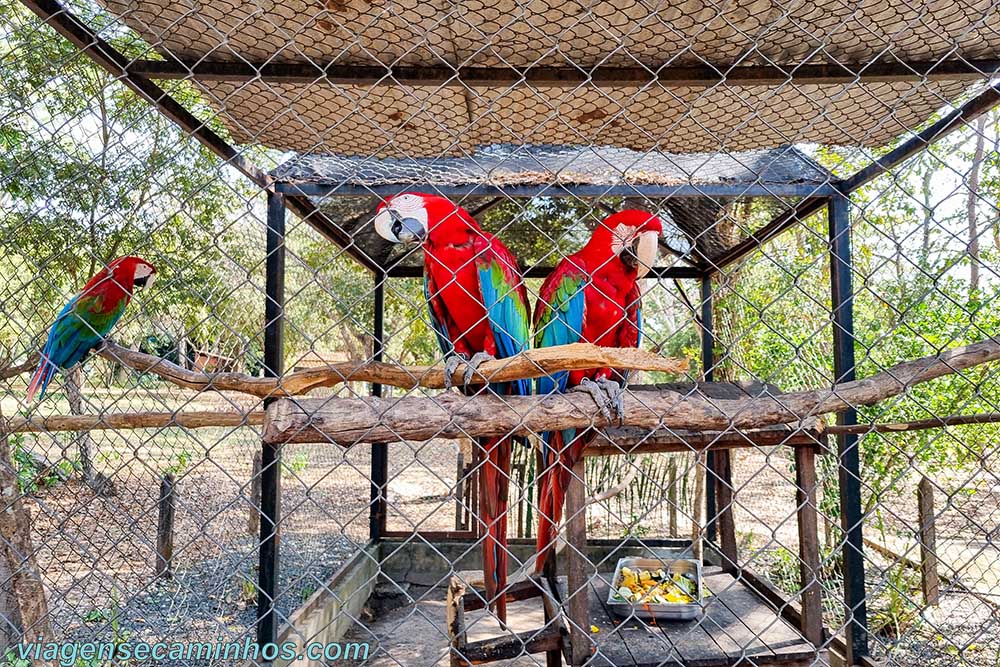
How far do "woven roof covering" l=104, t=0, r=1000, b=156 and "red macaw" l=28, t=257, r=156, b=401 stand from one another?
1.06 meters

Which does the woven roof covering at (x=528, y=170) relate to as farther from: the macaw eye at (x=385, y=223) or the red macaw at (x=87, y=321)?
the red macaw at (x=87, y=321)

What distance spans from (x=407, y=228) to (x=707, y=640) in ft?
7.49

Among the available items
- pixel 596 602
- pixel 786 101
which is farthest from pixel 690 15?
pixel 596 602

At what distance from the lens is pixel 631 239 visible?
231cm

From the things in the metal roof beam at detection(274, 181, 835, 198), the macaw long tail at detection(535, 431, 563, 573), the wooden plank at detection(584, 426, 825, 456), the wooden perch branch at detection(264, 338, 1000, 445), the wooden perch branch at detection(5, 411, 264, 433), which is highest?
the metal roof beam at detection(274, 181, 835, 198)

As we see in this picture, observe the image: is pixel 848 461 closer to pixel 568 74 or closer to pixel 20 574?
pixel 568 74

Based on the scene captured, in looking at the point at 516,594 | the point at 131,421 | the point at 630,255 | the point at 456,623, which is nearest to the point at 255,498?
the point at 131,421

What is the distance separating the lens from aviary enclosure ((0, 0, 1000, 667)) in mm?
1585

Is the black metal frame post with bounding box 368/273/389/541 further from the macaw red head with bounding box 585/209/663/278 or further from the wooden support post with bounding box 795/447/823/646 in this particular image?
the wooden support post with bounding box 795/447/823/646

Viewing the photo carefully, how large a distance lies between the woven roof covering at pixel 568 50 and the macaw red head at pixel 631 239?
0.38 metres

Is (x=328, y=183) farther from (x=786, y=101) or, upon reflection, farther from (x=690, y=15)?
(x=786, y=101)

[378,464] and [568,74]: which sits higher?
[568,74]

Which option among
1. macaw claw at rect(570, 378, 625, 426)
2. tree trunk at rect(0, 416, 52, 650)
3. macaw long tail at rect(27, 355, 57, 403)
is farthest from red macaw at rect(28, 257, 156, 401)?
macaw claw at rect(570, 378, 625, 426)

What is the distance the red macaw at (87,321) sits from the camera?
9.37 feet
